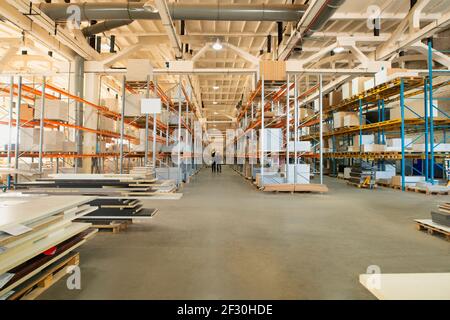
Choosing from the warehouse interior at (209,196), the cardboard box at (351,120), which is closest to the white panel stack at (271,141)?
the warehouse interior at (209,196)

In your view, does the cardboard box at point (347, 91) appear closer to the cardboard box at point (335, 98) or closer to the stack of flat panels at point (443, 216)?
the cardboard box at point (335, 98)

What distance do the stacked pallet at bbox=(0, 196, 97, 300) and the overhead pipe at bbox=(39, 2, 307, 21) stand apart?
6.54 m

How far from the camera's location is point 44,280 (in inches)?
86.2

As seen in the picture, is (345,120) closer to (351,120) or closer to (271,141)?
(351,120)

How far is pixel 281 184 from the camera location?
→ 813cm

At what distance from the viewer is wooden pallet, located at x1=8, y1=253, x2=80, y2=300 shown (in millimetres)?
1975

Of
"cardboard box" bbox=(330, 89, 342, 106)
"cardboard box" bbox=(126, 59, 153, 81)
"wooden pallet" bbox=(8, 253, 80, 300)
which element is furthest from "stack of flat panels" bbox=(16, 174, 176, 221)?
"cardboard box" bbox=(330, 89, 342, 106)

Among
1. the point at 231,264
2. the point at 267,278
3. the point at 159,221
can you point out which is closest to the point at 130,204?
the point at 159,221

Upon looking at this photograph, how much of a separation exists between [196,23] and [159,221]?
8401 mm

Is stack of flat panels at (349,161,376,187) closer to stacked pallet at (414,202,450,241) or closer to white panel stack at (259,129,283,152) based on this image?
white panel stack at (259,129,283,152)

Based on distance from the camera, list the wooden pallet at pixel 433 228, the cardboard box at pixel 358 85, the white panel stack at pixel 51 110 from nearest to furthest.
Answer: the wooden pallet at pixel 433 228 → the white panel stack at pixel 51 110 → the cardboard box at pixel 358 85

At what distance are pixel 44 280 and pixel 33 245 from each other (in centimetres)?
34

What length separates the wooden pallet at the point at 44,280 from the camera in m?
1.98

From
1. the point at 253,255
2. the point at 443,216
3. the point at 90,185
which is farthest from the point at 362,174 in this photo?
the point at 90,185
